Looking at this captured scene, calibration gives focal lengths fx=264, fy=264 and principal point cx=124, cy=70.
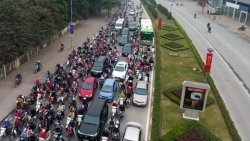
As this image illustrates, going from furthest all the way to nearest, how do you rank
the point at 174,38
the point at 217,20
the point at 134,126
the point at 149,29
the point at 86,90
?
the point at 217,20 < the point at 174,38 < the point at 149,29 < the point at 86,90 < the point at 134,126

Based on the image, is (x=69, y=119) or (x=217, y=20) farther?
(x=217, y=20)

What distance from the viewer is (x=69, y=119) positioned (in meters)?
15.9

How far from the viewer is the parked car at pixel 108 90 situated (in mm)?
19741

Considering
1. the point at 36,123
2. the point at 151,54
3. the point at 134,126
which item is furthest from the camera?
the point at 151,54

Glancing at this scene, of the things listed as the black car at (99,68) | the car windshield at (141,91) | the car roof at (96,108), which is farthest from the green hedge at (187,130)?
the black car at (99,68)

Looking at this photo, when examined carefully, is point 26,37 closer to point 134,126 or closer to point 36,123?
point 36,123

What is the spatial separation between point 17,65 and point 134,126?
1560 cm

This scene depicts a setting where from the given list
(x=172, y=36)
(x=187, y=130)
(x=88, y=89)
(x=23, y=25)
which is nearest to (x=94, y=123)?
(x=88, y=89)

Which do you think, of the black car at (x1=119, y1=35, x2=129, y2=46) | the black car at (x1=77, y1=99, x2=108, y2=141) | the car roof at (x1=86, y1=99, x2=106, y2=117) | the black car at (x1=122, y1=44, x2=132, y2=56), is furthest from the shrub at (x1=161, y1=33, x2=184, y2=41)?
the black car at (x1=77, y1=99, x2=108, y2=141)

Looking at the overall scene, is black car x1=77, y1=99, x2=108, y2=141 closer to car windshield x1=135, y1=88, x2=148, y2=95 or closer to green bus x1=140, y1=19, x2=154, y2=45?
car windshield x1=135, y1=88, x2=148, y2=95

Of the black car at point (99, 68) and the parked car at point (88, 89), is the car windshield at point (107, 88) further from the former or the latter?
the black car at point (99, 68)

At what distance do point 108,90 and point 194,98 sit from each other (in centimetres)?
655

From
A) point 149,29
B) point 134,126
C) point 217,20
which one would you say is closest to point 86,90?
point 134,126

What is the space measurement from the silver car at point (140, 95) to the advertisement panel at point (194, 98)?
10.4 feet
